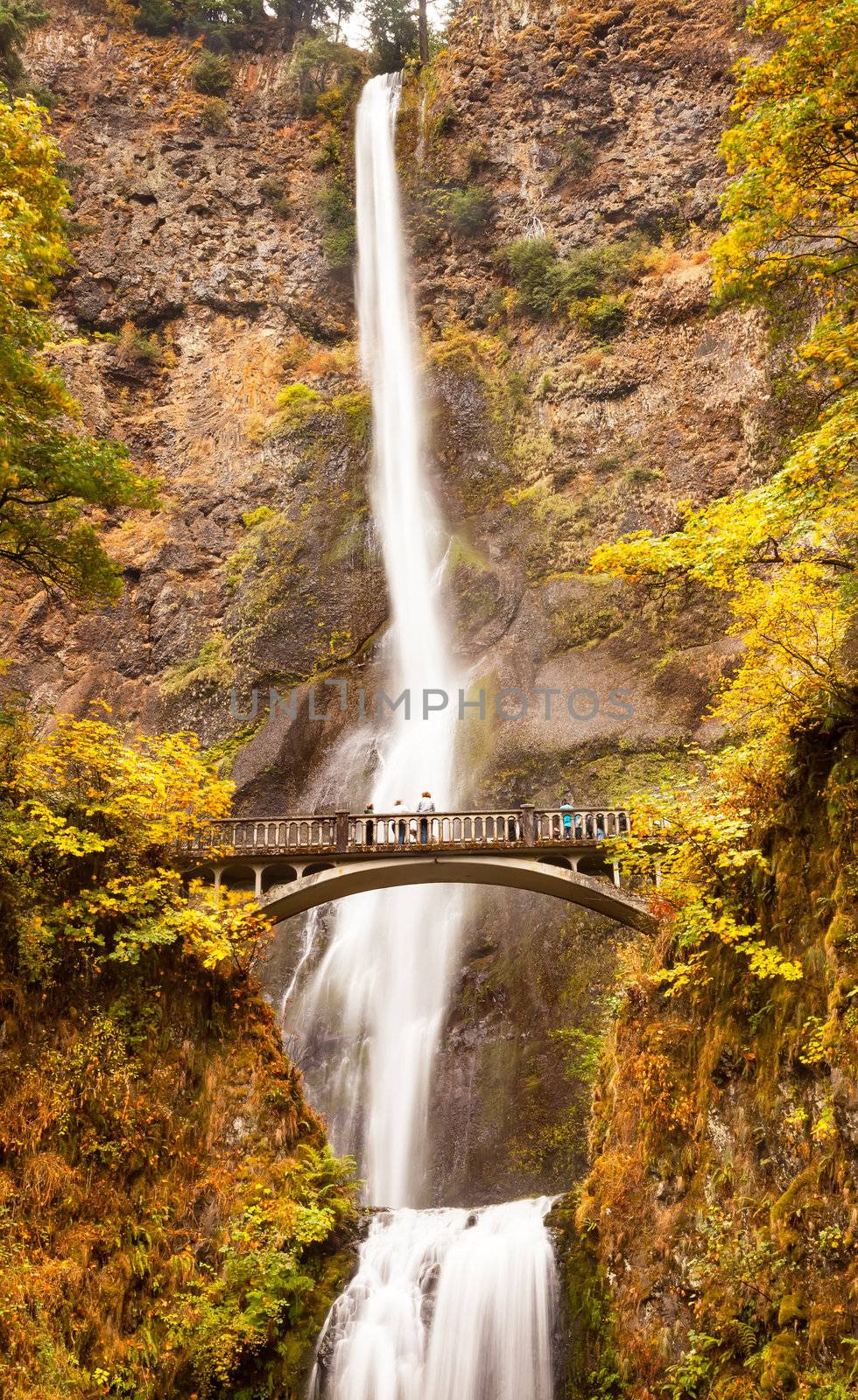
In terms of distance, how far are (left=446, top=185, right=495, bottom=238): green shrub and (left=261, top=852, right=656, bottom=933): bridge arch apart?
3243cm

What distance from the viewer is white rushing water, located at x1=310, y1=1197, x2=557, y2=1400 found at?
14273 mm

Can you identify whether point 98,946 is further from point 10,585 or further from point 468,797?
point 10,585

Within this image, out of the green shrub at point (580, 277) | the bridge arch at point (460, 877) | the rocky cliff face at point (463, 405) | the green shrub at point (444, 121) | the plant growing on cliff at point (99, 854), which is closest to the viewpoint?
the plant growing on cliff at point (99, 854)

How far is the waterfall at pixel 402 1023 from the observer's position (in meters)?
14.6

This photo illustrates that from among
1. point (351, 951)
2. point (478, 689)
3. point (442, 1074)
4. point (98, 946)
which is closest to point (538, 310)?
point (478, 689)

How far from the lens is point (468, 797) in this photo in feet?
88.6

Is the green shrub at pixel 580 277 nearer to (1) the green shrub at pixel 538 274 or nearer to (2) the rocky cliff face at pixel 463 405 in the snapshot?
(1) the green shrub at pixel 538 274

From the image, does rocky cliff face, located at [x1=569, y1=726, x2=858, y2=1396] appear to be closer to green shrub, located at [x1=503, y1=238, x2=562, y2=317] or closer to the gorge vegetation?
the gorge vegetation

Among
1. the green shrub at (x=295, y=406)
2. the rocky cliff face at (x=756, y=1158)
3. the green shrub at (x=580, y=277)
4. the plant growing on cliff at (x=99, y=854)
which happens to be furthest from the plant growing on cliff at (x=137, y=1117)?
the green shrub at (x=580, y=277)

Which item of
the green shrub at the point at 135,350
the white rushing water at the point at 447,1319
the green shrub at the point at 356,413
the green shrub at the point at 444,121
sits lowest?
the white rushing water at the point at 447,1319

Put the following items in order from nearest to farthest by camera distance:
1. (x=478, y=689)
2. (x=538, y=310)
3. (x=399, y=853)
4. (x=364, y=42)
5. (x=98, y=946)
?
(x=98, y=946) < (x=399, y=853) < (x=478, y=689) < (x=538, y=310) < (x=364, y=42)

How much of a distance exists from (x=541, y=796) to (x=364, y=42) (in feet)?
144

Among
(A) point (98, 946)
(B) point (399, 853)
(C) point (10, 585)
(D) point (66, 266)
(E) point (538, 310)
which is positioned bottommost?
(A) point (98, 946)

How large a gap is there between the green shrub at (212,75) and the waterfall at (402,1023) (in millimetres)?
6514
